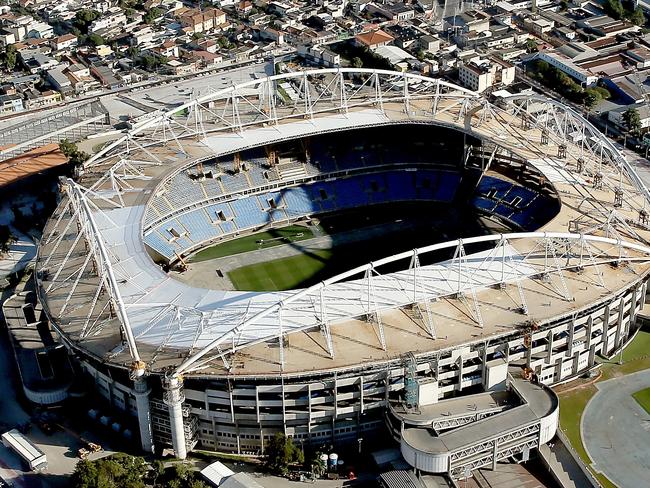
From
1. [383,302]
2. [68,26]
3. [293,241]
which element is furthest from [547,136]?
[68,26]

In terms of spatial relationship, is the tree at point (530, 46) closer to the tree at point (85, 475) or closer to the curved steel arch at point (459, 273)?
the curved steel arch at point (459, 273)

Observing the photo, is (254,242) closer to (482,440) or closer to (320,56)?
(482,440)

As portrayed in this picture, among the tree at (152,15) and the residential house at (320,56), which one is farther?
the tree at (152,15)

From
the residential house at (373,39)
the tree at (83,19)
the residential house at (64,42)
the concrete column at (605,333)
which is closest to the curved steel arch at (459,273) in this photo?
the concrete column at (605,333)

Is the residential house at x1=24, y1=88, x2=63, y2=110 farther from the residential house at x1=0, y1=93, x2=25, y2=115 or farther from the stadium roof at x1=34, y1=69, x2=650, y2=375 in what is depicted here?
the stadium roof at x1=34, y1=69, x2=650, y2=375

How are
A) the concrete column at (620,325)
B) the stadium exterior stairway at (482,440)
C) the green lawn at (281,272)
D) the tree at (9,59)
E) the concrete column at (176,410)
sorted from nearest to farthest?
the stadium exterior stairway at (482,440)
the concrete column at (176,410)
the concrete column at (620,325)
the green lawn at (281,272)
the tree at (9,59)

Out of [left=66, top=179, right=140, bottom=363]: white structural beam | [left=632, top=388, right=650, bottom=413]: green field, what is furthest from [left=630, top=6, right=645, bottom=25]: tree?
[left=66, top=179, right=140, bottom=363]: white structural beam
